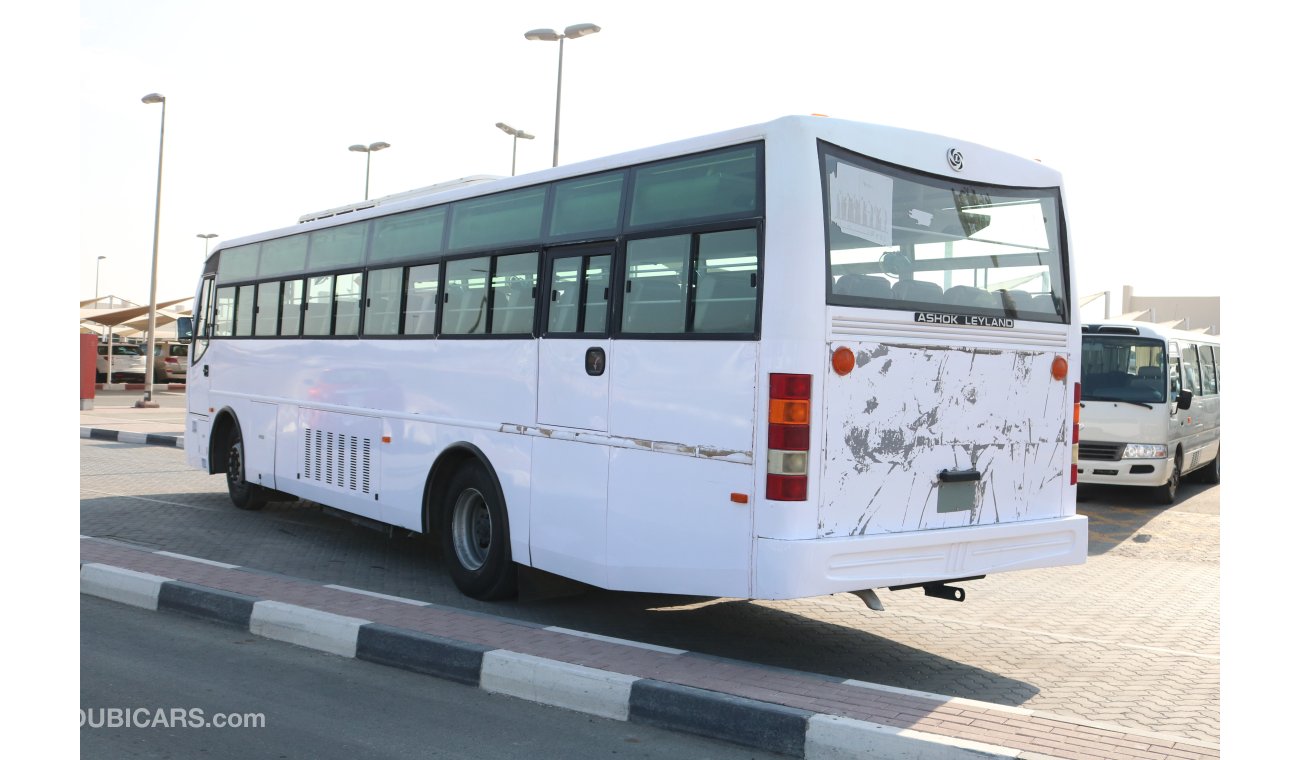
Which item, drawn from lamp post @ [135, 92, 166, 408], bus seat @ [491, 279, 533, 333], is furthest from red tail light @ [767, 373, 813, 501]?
lamp post @ [135, 92, 166, 408]

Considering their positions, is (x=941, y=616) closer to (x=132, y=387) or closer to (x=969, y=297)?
(x=969, y=297)

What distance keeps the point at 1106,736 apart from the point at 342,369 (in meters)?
7.15

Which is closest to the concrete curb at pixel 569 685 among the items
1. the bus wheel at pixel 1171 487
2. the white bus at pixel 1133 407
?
the white bus at pixel 1133 407

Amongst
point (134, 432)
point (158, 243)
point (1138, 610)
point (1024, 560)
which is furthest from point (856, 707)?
point (158, 243)

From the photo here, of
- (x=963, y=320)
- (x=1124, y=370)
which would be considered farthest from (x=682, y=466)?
(x=1124, y=370)

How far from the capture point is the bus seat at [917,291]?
6.39 metres

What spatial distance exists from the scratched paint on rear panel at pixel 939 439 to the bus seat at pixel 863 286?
275mm

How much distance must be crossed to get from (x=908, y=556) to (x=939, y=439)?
69 centimetres

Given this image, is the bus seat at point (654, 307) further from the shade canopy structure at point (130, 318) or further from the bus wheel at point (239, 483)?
the shade canopy structure at point (130, 318)

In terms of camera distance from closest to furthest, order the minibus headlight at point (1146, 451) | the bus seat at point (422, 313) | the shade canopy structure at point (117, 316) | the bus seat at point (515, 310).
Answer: the bus seat at point (515, 310) → the bus seat at point (422, 313) → the minibus headlight at point (1146, 451) → the shade canopy structure at point (117, 316)

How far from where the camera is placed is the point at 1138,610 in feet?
28.8

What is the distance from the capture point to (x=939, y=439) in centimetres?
654

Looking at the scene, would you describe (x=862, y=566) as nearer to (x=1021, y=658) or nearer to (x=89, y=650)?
(x=1021, y=658)

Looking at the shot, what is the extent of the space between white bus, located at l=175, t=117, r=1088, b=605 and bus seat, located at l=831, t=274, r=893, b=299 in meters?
0.02
